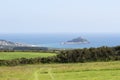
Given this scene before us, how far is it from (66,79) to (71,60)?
17.6 m

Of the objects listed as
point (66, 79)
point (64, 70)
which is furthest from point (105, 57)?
point (66, 79)

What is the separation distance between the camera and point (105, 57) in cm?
4028

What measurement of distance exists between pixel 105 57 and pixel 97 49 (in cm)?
153

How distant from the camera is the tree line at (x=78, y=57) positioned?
39625 mm

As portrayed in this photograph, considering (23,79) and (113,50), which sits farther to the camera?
(113,50)

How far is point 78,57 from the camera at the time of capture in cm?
4025

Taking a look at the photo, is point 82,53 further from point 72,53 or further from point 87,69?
point 87,69

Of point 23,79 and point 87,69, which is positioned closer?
point 23,79

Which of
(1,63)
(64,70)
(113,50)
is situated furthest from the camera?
(113,50)

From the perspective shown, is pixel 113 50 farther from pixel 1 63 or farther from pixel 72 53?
pixel 1 63

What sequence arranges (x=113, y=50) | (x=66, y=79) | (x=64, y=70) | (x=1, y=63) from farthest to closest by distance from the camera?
(x=113, y=50), (x=1, y=63), (x=64, y=70), (x=66, y=79)

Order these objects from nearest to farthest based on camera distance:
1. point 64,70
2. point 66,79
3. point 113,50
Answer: point 66,79 < point 64,70 < point 113,50

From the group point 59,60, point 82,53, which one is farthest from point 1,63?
point 82,53

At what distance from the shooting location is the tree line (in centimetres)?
3962
